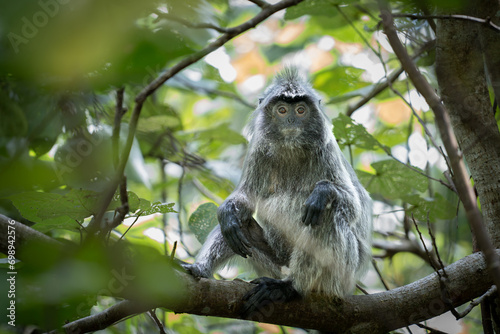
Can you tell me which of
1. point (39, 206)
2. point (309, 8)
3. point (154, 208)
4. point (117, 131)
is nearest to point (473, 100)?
point (309, 8)

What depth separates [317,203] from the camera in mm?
3414

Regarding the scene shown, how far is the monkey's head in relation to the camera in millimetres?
4066

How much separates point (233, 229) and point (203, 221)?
0.48 metres

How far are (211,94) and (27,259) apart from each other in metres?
4.90

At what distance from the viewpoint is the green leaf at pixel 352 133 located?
12.0 ft

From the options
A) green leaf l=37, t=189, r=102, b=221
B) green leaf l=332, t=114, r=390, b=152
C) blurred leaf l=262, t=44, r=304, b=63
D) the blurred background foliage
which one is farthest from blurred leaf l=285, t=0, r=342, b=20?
blurred leaf l=262, t=44, r=304, b=63

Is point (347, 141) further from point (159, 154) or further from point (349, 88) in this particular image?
point (159, 154)

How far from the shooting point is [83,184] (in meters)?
1.49

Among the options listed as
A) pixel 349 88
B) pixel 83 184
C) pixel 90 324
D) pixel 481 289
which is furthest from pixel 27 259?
pixel 349 88

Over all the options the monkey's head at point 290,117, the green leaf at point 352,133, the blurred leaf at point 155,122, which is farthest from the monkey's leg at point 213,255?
the green leaf at point 352,133

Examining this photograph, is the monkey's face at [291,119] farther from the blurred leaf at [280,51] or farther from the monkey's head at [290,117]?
the blurred leaf at [280,51]

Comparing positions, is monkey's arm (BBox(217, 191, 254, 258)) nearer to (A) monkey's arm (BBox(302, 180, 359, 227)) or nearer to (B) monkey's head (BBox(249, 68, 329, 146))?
(A) monkey's arm (BBox(302, 180, 359, 227))

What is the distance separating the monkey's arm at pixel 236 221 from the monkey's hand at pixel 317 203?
1.74 feet

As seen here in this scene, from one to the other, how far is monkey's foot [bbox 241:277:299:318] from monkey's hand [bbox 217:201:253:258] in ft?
1.15
